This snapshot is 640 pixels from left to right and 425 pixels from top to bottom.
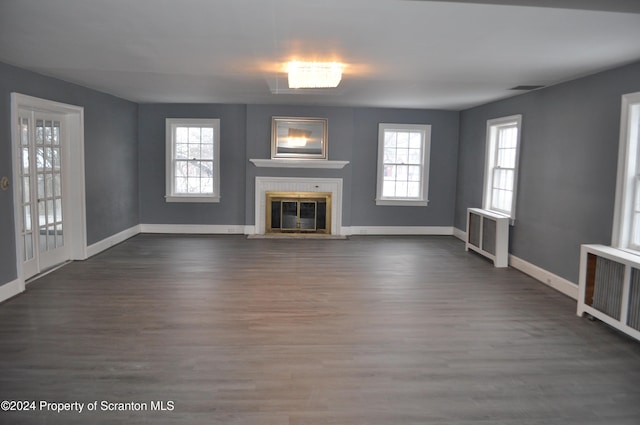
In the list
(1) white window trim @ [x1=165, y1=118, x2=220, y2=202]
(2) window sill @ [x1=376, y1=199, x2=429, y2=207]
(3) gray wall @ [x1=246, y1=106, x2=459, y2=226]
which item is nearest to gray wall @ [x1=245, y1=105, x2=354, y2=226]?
(3) gray wall @ [x1=246, y1=106, x2=459, y2=226]

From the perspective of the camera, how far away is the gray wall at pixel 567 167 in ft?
15.4

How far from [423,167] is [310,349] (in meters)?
6.12

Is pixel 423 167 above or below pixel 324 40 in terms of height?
below

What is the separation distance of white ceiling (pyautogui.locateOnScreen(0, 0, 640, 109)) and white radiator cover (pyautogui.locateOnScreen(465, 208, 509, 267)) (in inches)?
75.6

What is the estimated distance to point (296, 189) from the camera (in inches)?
346

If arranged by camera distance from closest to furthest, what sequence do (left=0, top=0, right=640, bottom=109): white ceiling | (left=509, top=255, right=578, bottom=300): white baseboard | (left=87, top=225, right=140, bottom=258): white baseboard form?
(left=0, top=0, right=640, bottom=109): white ceiling, (left=509, top=255, right=578, bottom=300): white baseboard, (left=87, top=225, right=140, bottom=258): white baseboard

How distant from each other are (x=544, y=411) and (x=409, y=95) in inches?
200

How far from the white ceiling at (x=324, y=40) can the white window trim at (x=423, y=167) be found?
9.50ft

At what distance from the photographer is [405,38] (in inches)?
143

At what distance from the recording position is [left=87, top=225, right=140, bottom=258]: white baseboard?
6.86 metres

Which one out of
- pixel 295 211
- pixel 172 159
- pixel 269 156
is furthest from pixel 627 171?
pixel 172 159

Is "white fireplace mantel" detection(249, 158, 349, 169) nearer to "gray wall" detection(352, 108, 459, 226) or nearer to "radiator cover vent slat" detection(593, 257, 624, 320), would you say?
"gray wall" detection(352, 108, 459, 226)

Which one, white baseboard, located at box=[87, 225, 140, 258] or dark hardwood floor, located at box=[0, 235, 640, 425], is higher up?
white baseboard, located at box=[87, 225, 140, 258]

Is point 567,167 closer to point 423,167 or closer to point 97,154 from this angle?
point 423,167
